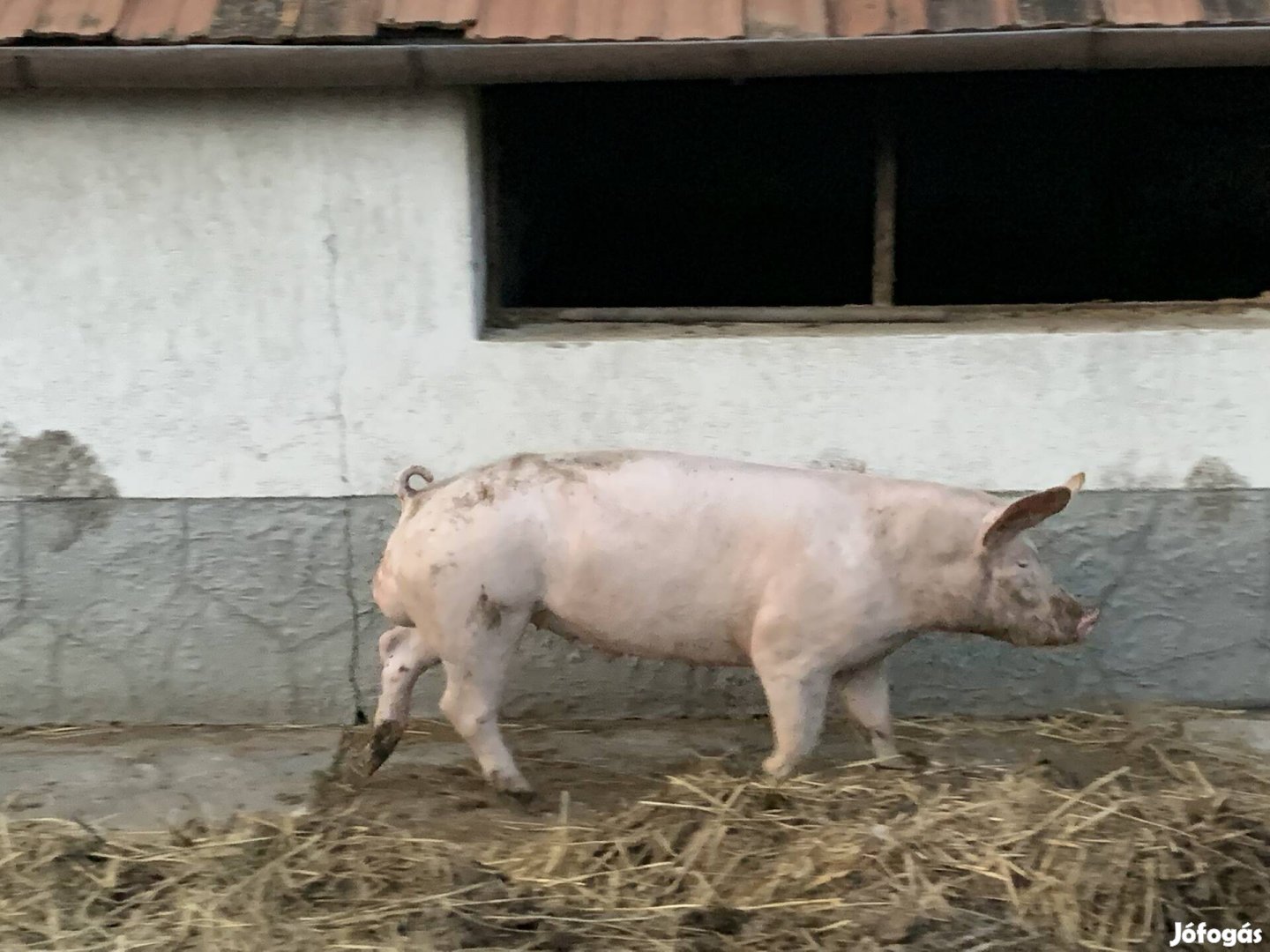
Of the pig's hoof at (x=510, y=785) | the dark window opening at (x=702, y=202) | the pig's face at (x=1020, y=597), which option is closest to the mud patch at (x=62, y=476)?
the pig's hoof at (x=510, y=785)

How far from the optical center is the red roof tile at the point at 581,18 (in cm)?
395

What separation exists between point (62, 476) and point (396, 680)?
1471 mm

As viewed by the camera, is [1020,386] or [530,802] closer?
[530,802]

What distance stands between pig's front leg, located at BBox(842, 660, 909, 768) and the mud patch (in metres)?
2.47

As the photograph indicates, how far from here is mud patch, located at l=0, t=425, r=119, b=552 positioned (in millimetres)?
4430

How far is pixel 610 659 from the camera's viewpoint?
4.52m

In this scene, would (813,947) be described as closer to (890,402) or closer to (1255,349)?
(890,402)

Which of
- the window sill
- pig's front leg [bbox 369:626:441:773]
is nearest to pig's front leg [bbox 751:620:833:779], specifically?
pig's front leg [bbox 369:626:441:773]

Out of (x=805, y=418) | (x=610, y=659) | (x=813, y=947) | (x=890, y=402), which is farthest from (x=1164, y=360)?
(x=813, y=947)

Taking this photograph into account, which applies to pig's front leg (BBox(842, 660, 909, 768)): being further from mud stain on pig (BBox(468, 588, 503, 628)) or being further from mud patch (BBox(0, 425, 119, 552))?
mud patch (BBox(0, 425, 119, 552))

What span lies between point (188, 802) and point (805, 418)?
2207 mm

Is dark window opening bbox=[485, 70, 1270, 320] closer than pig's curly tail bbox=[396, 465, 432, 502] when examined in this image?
No

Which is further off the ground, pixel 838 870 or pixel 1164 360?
pixel 1164 360

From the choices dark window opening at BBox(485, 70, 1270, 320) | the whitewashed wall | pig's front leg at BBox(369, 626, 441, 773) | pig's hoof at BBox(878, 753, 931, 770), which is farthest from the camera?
dark window opening at BBox(485, 70, 1270, 320)
